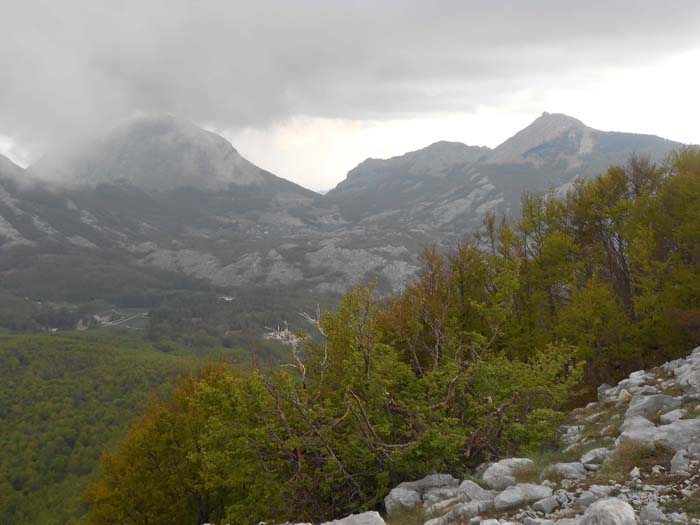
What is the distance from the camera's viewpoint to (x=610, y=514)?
8320 millimetres

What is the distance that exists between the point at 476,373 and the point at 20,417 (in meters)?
162

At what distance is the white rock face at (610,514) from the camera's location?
8258mm

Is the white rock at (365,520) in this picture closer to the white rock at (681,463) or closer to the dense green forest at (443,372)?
the dense green forest at (443,372)

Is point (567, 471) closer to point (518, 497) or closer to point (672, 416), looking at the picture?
point (518, 497)

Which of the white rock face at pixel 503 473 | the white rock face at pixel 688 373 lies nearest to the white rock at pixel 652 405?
the white rock face at pixel 688 373

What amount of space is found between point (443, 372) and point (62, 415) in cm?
15297

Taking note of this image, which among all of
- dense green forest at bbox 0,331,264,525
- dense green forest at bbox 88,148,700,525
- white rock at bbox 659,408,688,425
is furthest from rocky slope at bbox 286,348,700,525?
dense green forest at bbox 0,331,264,525

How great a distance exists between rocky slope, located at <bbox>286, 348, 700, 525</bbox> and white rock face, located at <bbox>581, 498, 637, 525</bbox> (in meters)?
0.02

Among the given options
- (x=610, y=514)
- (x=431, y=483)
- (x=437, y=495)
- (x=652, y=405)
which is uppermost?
(x=610, y=514)

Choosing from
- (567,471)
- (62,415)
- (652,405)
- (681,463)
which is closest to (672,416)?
(652,405)

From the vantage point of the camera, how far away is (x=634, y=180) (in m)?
42.2

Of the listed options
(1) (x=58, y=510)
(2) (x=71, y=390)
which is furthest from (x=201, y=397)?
(2) (x=71, y=390)

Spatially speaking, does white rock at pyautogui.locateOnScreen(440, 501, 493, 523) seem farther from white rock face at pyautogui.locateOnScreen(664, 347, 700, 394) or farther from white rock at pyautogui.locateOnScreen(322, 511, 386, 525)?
white rock face at pyautogui.locateOnScreen(664, 347, 700, 394)

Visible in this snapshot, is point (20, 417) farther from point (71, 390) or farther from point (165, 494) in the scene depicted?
point (165, 494)
